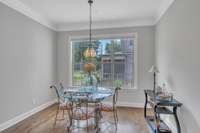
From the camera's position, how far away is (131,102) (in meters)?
5.09

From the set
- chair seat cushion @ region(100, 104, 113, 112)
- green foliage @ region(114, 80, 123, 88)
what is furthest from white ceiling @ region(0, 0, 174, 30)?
chair seat cushion @ region(100, 104, 113, 112)

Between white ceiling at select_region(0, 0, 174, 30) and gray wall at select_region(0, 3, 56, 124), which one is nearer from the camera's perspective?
gray wall at select_region(0, 3, 56, 124)

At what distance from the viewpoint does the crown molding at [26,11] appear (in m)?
3.41

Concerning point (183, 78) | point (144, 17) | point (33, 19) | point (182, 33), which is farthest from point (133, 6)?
point (33, 19)

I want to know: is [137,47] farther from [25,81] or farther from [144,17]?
[25,81]

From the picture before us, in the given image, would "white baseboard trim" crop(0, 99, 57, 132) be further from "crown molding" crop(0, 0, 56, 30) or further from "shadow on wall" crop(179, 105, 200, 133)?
"shadow on wall" crop(179, 105, 200, 133)

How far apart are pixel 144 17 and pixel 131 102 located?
8.99 ft

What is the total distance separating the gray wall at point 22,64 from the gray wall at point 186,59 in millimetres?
3430

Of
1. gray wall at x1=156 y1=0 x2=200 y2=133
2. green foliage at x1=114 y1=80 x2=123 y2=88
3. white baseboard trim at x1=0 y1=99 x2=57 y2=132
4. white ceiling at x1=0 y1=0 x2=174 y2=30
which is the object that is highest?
white ceiling at x1=0 y1=0 x2=174 y2=30

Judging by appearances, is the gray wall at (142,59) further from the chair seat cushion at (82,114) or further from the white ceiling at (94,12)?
the chair seat cushion at (82,114)

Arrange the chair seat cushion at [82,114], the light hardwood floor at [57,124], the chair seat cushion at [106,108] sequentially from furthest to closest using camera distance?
the chair seat cushion at [106,108] → the light hardwood floor at [57,124] → the chair seat cushion at [82,114]

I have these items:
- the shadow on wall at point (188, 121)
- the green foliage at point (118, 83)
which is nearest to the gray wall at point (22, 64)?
the green foliage at point (118, 83)

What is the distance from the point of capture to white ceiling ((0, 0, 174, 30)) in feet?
12.0

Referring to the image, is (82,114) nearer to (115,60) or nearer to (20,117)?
(20,117)
